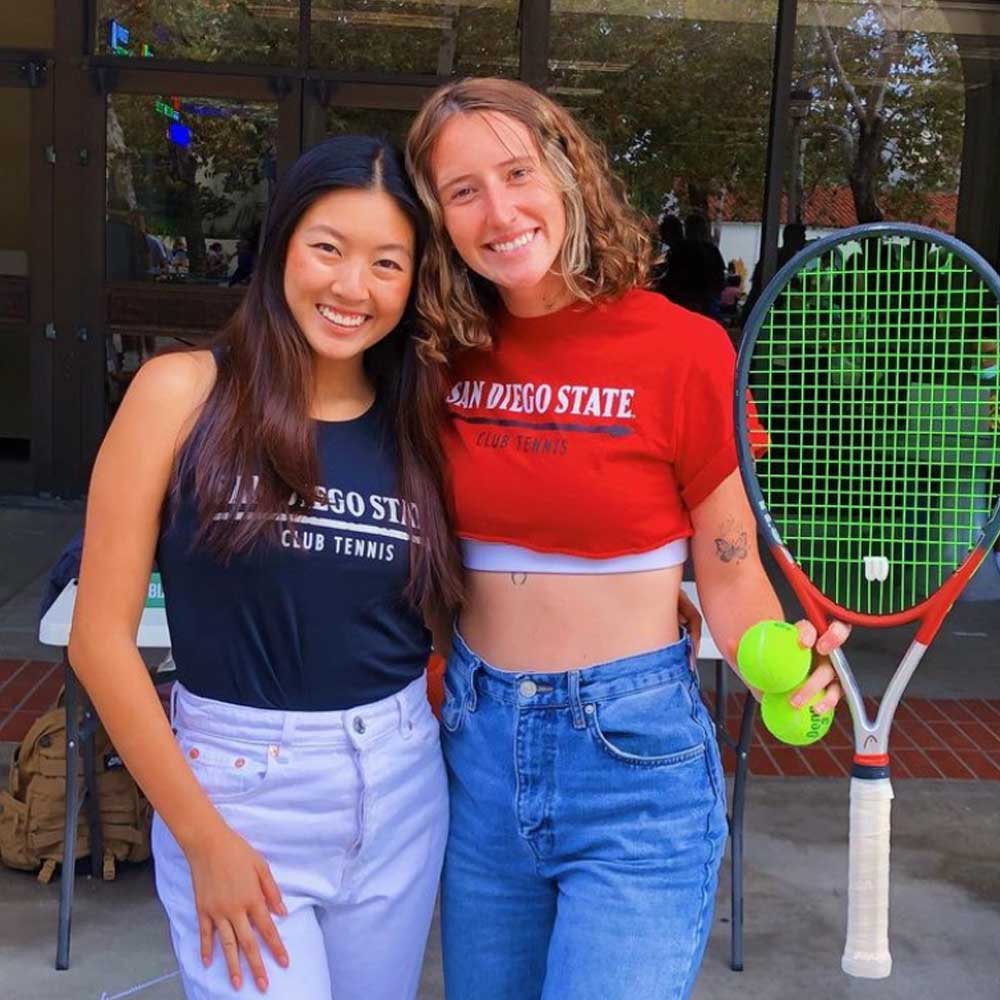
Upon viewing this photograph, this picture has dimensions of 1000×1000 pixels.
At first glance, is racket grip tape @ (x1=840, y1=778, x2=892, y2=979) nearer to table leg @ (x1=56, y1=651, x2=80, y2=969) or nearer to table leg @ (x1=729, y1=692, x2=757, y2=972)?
table leg @ (x1=729, y1=692, x2=757, y2=972)

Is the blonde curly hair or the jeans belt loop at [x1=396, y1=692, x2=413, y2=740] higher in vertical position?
the blonde curly hair

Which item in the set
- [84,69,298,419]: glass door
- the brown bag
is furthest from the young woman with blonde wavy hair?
[84,69,298,419]: glass door

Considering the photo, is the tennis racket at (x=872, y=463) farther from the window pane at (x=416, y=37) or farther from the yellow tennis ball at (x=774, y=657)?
the window pane at (x=416, y=37)

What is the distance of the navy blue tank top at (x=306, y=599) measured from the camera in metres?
1.66

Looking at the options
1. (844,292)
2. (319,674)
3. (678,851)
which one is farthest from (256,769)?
(844,292)

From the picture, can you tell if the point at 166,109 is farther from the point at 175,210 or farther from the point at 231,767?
the point at 231,767

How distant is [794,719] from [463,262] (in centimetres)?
78

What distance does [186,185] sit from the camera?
8062mm

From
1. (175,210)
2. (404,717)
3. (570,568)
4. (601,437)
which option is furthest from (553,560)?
(175,210)

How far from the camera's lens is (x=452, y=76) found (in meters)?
8.00

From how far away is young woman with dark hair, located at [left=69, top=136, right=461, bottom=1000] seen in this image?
1.63m

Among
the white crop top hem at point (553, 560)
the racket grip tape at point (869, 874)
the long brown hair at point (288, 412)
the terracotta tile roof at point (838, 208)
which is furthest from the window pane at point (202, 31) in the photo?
the racket grip tape at point (869, 874)

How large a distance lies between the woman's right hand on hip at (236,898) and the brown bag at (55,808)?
1883 mm

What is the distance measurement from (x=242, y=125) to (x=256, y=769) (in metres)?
6.95
